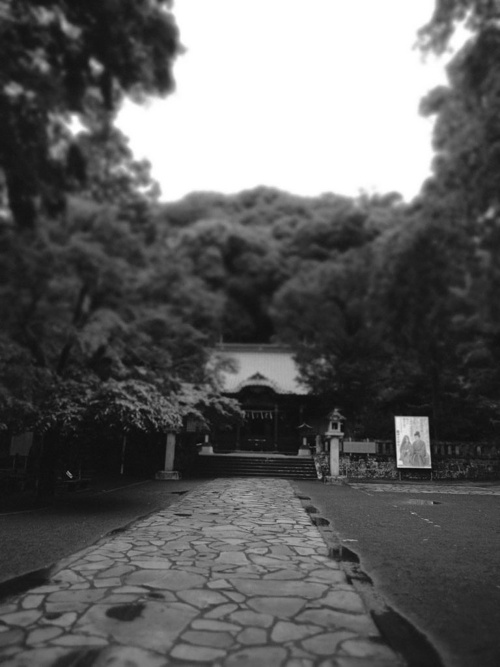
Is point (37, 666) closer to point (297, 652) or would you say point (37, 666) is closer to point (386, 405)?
point (297, 652)

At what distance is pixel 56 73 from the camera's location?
2.26 m

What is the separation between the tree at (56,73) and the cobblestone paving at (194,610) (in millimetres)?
2554

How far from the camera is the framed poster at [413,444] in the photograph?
16.8 meters

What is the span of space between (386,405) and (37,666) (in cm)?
1946

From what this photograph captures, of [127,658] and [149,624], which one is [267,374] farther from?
[127,658]

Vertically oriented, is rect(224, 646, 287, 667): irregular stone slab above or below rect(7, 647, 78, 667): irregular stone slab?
above

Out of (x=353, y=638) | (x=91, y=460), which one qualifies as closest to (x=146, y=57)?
(x=353, y=638)

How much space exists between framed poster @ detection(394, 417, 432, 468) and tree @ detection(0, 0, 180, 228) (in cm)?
1640

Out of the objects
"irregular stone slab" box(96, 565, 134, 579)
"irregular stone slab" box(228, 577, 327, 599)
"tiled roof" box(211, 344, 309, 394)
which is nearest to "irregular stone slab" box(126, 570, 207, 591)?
"irregular stone slab" box(96, 565, 134, 579)

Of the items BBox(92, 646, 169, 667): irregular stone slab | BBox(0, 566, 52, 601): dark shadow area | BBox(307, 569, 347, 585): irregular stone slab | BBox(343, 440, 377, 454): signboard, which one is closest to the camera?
BBox(92, 646, 169, 667): irregular stone slab

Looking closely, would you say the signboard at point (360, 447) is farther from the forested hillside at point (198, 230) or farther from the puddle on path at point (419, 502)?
the forested hillside at point (198, 230)

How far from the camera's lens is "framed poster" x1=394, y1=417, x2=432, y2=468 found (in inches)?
661

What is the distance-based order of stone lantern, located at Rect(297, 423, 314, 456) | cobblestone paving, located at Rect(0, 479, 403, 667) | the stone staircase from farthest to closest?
stone lantern, located at Rect(297, 423, 314, 456), the stone staircase, cobblestone paving, located at Rect(0, 479, 403, 667)

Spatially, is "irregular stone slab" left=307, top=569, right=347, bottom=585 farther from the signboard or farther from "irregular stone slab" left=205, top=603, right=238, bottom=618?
the signboard
